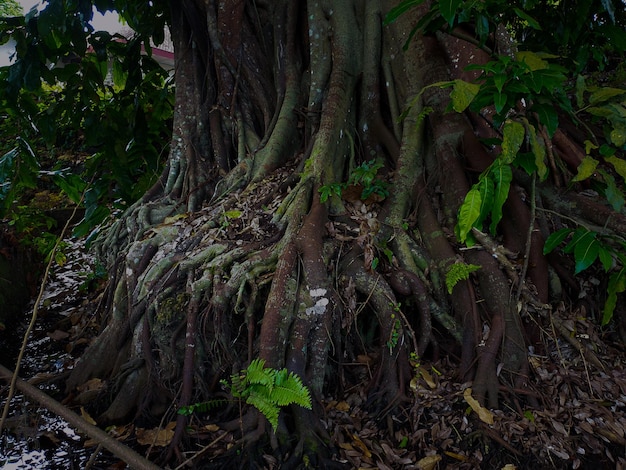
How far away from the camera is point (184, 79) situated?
4508mm

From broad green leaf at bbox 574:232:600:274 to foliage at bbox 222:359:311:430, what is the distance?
1.53 meters

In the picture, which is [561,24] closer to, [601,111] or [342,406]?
[601,111]

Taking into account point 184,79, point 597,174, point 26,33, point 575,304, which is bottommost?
point 575,304

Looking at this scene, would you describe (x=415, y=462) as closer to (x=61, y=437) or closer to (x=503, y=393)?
(x=503, y=393)

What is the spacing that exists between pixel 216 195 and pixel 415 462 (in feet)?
7.93

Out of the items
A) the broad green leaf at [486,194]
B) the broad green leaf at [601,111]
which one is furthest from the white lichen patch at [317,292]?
the broad green leaf at [601,111]

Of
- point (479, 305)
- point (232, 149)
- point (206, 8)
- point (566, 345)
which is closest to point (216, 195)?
point (232, 149)

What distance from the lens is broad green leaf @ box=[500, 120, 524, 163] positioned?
233 centimetres

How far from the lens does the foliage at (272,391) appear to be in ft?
6.98

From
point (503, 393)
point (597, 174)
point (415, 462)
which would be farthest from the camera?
point (597, 174)

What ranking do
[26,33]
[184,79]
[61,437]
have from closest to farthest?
[61,437], [26,33], [184,79]

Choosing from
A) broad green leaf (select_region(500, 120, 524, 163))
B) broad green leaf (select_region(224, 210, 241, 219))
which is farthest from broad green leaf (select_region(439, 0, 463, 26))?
broad green leaf (select_region(224, 210, 241, 219))

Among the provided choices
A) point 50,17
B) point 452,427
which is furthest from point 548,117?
point 50,17

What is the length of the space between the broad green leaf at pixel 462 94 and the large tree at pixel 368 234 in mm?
13
